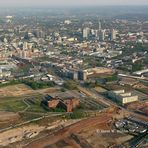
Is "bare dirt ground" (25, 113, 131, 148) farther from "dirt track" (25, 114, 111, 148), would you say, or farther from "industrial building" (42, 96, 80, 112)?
"industrial building" (42, 96, 80, 112)

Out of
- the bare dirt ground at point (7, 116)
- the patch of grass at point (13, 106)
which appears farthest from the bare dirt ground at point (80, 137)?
the patch of grass at point (13, 106)

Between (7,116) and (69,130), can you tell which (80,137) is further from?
(7,116)

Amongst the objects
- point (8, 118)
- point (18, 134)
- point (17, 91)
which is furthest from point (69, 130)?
point (17, 91)

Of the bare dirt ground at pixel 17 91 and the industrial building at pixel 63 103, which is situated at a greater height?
the industrial building at pixel 63 103

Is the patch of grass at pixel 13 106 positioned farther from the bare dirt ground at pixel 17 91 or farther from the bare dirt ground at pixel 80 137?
the bare dirt ground at pixel 80 137

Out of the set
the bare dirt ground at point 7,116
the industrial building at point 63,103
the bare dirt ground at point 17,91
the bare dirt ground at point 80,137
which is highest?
the industrial building at point 63,103

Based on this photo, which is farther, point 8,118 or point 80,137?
point 8,118

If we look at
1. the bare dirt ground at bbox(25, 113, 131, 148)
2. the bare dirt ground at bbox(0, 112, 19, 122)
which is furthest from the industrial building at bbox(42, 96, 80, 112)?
the bare dirt ground at bbox(0, 112, 19, 122)
